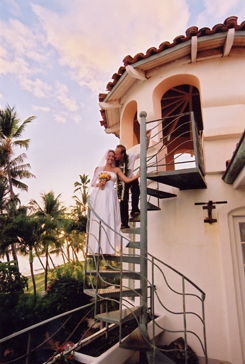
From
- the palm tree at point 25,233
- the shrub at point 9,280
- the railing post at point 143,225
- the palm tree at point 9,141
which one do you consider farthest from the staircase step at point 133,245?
the palm tree at point 9,141

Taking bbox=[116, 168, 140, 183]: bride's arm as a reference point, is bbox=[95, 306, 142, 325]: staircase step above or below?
below

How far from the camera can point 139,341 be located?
2959mm

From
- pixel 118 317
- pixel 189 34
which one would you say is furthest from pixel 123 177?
pixel 189 34

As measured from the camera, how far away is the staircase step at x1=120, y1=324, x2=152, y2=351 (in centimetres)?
283

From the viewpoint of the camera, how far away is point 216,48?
194 inches

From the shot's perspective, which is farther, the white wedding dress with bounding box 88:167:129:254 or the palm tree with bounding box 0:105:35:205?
the palm tree with bounding box 0:105:35:205

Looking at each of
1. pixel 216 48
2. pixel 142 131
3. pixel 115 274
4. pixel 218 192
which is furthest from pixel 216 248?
pixel 216 48

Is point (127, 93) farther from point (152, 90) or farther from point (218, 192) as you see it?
point (218, 192)

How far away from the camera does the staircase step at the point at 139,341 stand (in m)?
2.83

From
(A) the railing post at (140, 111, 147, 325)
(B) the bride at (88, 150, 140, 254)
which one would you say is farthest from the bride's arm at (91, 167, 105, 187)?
Result: (A) the railing post at (140, 111, 147, 325)

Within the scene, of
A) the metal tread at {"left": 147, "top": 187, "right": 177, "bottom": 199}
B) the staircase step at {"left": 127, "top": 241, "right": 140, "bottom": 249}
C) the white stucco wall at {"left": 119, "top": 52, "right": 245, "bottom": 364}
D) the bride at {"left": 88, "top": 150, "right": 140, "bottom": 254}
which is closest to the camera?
the staircase step at {"left": 127, "top": 241, "right": 140, "bottom": 249}

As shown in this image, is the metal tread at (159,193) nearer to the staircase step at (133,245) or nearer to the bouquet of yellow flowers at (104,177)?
A: the bouquet of yellow flowers at (104,177)

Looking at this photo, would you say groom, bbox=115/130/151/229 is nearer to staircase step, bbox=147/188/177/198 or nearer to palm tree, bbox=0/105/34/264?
staircase step, bbox=147/188/177/198

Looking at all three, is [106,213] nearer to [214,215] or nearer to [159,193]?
[159,193]
